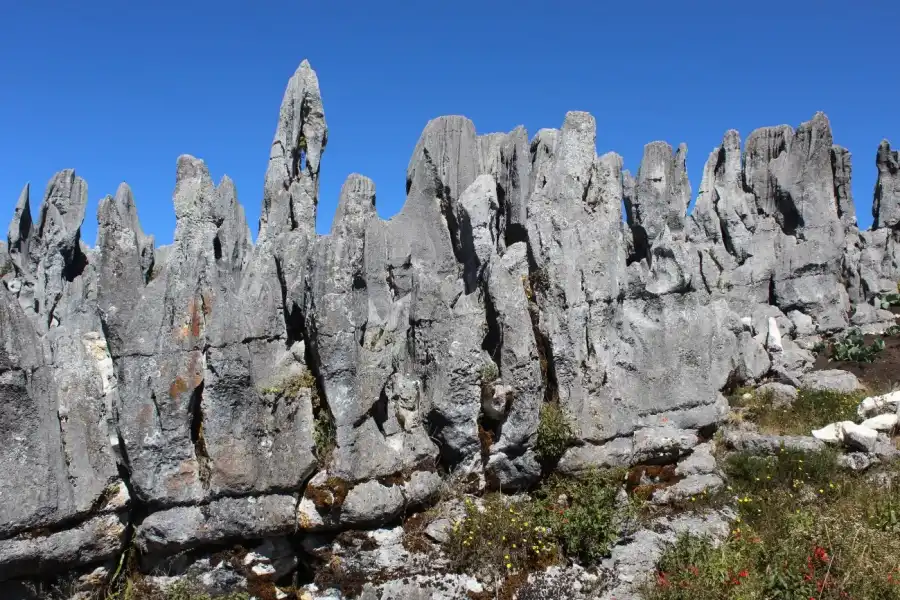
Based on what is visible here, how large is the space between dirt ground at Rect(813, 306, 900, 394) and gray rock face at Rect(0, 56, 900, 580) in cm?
461

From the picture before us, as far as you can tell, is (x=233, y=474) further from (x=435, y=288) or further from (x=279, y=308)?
(x=435, y=288)

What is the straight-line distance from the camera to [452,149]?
14859 millimetres

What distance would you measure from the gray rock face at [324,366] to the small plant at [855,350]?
23.0ft

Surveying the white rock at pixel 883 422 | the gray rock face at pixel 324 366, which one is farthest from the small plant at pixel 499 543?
the white rock at pixel 883 422

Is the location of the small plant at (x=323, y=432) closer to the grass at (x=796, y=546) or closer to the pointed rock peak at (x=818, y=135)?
the grass at (x=796, y=546)

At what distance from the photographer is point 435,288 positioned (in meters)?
8.30

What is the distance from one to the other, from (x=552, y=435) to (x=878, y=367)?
1268cm

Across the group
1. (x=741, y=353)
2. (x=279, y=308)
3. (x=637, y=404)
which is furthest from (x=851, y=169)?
(x=279, y=308)

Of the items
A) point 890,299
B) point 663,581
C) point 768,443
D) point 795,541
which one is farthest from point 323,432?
point 890,299

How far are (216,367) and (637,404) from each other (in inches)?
229

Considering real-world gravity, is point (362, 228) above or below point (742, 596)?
above

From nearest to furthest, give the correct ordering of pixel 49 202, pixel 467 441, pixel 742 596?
1. pixel 742 596
2. pixel 467 441
3. pixel 49 202

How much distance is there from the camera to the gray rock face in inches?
264

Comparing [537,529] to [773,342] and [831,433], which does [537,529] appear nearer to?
[831,433]
